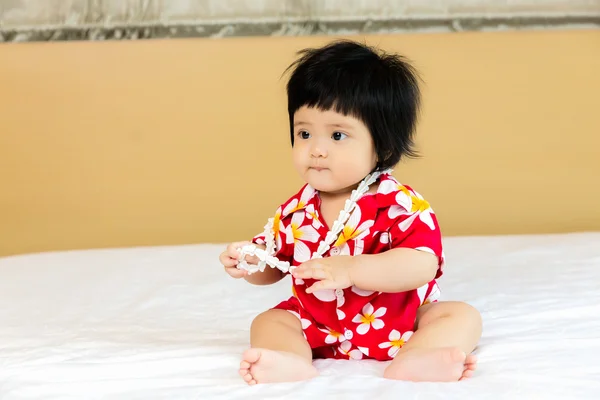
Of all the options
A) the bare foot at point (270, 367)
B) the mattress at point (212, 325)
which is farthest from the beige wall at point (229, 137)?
the bare foot at point (270, 367)

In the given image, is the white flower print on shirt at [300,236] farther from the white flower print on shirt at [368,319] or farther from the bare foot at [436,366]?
the bare foot at [436,366]

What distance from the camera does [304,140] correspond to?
3.68ft

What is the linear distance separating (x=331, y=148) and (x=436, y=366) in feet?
1.09

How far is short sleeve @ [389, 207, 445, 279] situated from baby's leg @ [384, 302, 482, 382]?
0.08m

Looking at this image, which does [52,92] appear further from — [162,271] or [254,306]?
[254,306]

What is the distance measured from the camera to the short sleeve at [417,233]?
1.08m

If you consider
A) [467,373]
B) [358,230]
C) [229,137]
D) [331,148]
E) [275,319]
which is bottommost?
[467,373]

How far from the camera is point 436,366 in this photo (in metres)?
1.00

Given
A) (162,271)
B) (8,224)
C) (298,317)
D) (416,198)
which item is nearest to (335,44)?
(416,198)

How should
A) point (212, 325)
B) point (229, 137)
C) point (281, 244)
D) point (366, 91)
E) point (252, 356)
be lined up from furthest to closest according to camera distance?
point (229, 137) < point (212, 325) < point (281, 244) < point (366, 91) < point (252, 356)

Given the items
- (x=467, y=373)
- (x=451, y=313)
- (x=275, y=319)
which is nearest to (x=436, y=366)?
(x=467, y=373)

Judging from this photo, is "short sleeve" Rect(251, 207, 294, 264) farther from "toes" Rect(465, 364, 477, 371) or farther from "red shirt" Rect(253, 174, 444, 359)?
"toes" Rect(465, 364, 477, 371)

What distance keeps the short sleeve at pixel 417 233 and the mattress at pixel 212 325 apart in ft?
0.58

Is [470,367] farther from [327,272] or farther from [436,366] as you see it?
[327,272]
